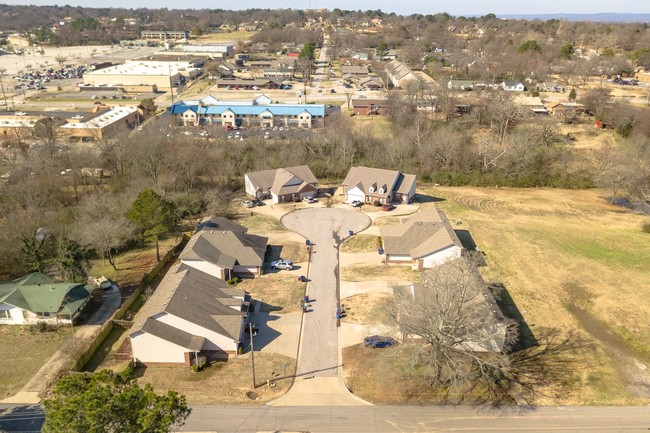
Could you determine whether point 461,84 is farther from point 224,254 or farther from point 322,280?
point 224,254

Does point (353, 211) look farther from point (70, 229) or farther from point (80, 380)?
point (80, 380)

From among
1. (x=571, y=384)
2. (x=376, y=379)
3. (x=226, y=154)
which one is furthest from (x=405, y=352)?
(x=226, y=154)

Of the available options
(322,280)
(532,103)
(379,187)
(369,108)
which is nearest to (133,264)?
(322,280)

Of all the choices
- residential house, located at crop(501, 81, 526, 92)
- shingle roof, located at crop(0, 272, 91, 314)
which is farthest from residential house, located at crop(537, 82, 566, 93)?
shingle roof, located at crop(0, 272, 91, 314)

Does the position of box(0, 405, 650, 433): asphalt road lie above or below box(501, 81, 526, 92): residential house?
below

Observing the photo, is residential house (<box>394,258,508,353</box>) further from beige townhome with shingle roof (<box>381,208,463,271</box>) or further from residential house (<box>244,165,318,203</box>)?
residential house (<box>244,165,318,203</box>)

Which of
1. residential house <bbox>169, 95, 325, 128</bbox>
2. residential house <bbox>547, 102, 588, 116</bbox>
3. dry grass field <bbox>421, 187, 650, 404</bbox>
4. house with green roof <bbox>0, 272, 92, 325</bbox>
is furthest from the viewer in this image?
residential house <bbox>169, 95, 325, 128</bbox>
